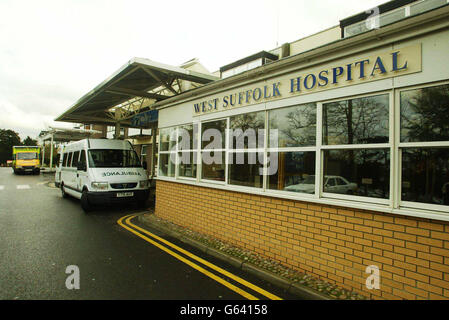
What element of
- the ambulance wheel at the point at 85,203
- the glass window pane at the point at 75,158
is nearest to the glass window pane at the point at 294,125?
the ambulance wheel at the point at 85,203

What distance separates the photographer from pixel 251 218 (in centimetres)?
488

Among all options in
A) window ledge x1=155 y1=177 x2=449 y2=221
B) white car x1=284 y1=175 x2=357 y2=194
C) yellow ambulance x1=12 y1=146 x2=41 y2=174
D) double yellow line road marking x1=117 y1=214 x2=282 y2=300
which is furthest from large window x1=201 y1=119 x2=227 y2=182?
yellow ambulance x1=12 y1=146 x2=41 y2=174

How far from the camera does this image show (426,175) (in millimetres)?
3061

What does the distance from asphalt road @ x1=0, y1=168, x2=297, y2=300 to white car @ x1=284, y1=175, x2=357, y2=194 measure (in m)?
1.58

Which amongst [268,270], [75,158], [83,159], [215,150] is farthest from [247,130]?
[75,158]

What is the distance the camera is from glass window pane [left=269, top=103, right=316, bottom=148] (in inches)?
165

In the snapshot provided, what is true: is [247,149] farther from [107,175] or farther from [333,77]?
[107,175]

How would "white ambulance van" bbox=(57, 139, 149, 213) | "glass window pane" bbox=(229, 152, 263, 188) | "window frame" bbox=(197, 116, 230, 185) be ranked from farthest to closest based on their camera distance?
"white ambulance van" bbox=(57, 139, 149, 213) < "window frame" bbox=(197, 116, 230, 185) < "glass window pane" bbox=(229, 152, 263, 188)

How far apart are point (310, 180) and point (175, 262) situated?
2.71 meters

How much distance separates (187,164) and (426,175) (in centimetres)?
509

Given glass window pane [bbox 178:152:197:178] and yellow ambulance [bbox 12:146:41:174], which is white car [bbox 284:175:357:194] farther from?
yellow ambulance [bbox 12:146:41:174]

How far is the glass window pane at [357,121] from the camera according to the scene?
134 inches

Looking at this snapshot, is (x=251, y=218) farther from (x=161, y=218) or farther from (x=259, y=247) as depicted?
(x=161, y=218)

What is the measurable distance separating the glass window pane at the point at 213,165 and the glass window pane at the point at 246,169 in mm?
282
